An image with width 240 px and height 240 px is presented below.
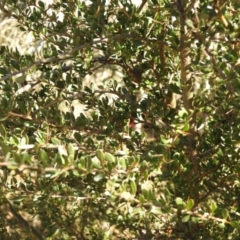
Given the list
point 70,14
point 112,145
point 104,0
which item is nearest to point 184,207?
point 112,145

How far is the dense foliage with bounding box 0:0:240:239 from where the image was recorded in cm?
102

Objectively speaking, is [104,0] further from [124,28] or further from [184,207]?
[184,207]

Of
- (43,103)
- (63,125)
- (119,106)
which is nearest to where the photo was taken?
(63,125)

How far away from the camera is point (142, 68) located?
141 centimetres

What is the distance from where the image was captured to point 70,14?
1.49 metres

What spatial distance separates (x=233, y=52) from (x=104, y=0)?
0.45m

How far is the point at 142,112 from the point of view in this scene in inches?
53.9

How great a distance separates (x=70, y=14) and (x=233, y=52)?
0.66 metres

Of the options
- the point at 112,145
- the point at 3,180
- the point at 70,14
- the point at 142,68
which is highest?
the point at 70,14

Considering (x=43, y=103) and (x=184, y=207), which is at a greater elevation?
(x=43, y=103)

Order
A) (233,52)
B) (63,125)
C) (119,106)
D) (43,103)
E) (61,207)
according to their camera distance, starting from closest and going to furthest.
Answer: (233,52), (63,125), (43,103), (119,106), (61,207)

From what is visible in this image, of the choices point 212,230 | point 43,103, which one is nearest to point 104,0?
point 43,103

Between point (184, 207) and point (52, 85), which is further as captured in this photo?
point (52, 85)

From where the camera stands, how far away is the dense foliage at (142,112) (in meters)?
1.02
